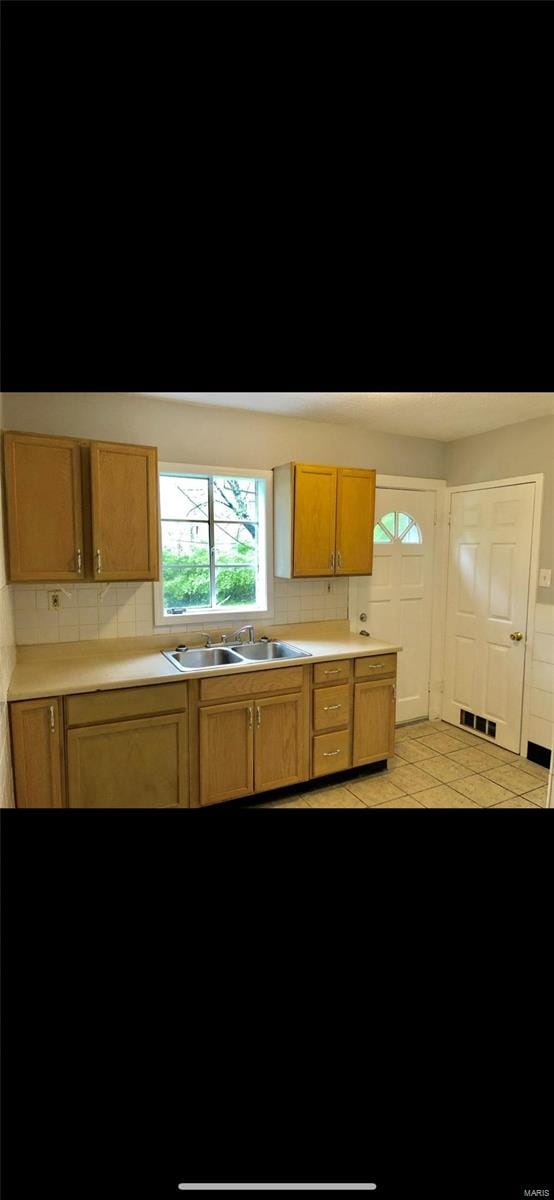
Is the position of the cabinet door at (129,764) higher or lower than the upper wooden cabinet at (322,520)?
lower

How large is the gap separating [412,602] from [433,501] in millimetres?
838

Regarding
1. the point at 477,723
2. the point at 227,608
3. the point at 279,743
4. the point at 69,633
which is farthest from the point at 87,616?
the point at 477,723

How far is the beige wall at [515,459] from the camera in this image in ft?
9.97

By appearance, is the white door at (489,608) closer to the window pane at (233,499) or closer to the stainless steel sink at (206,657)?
the window pane at (233,499)

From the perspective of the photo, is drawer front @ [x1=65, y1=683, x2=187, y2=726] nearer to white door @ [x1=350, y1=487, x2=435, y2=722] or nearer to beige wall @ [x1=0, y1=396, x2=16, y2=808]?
beige wall @ [x1=0, y1=396, x2=16, y2=808]

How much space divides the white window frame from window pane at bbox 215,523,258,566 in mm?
54

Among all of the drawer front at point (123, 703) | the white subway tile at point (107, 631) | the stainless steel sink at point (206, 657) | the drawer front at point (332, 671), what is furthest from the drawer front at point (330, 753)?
the white subway tile at point (107, 631)

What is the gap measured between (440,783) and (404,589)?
147 cm

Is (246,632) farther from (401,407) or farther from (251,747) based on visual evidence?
(401,407)

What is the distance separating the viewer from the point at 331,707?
108 inches

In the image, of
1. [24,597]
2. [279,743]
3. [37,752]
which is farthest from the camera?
[279,743]

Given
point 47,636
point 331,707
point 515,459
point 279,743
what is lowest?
point 279,743

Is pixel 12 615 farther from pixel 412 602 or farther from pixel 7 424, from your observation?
pixel 412 602

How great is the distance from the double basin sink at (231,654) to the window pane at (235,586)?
30 centimetres
